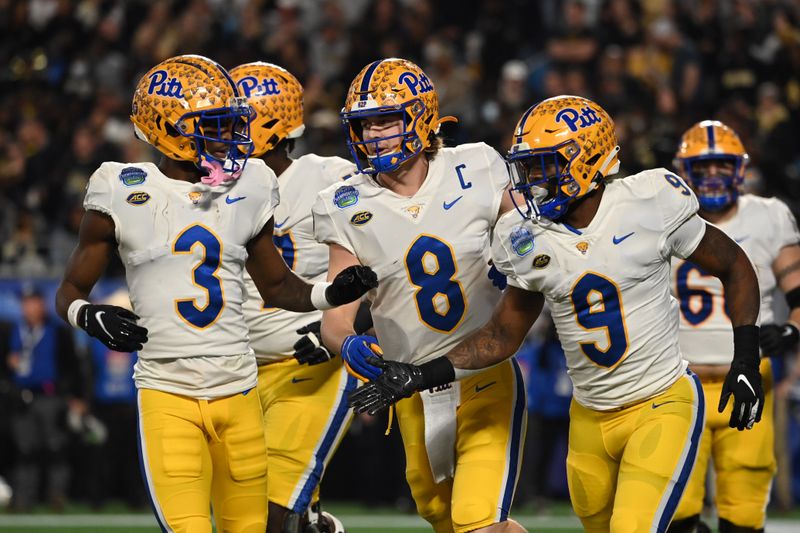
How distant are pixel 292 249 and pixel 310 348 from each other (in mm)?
533

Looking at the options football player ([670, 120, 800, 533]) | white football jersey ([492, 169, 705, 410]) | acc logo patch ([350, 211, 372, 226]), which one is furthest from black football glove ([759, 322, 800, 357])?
acc logo patch ([350, 211, 372, 226])

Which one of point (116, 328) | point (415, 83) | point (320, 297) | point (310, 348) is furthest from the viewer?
point (310, 348)

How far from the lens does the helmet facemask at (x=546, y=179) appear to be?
181 inches

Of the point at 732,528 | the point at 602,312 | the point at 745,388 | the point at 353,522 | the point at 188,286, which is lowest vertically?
the point at 353,522

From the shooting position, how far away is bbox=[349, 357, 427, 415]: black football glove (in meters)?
4.47

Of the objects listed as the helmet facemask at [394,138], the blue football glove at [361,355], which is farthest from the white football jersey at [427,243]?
the blue football glove at [361,355]

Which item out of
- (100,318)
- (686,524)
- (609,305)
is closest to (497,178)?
(609,305)

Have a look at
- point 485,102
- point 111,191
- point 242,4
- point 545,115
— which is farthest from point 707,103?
point 111,191

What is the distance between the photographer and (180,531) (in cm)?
433

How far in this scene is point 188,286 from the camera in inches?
176

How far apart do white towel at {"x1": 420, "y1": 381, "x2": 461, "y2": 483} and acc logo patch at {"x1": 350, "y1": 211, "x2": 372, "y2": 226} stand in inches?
26.8

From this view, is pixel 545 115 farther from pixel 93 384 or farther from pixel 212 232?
pixel 93 384

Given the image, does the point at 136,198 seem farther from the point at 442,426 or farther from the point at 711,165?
the point at 711,165

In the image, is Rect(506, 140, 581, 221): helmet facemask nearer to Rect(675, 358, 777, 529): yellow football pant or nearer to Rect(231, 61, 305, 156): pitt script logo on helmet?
Rect(231, 61, 305, 156): pitt script logo on helmet
